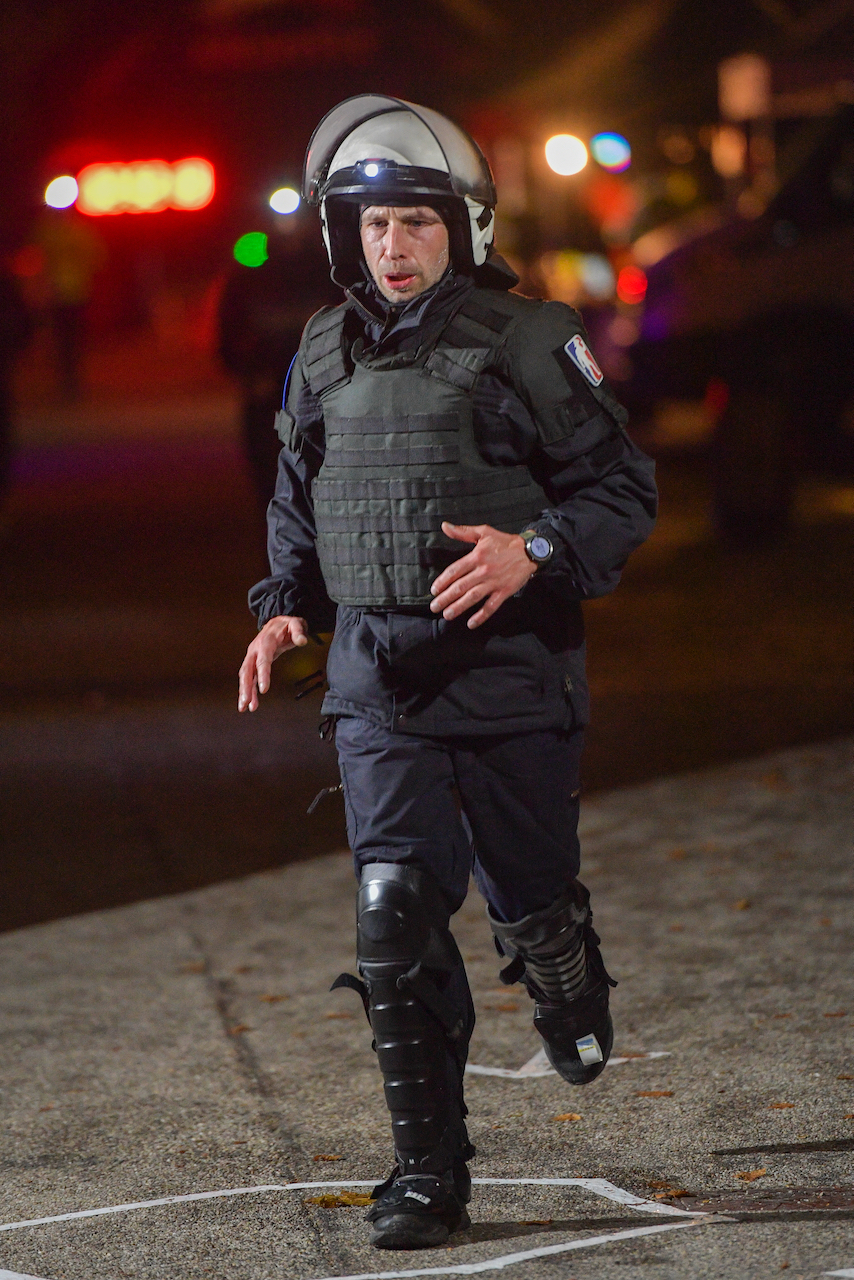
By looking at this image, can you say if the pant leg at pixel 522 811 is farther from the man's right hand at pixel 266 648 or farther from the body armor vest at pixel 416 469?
the man's right hand at pixel 266 648

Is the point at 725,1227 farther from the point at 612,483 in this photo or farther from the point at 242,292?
the point at 242,292

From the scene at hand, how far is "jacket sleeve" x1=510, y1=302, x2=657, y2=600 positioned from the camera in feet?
12.0

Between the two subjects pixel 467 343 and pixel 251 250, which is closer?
pixel 467 343

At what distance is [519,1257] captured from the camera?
3.53 meters

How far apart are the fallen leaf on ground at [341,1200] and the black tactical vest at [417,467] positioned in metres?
Result: 1.15

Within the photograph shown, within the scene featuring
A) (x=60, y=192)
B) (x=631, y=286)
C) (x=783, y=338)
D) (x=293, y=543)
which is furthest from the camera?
(x=60, y=192)

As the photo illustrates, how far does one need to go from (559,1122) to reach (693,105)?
22219 millimetres

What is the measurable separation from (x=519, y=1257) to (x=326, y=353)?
172 centimetres

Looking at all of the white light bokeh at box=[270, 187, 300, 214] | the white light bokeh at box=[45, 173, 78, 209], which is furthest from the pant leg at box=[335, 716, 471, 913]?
the white light bokeh at box=[45, 173, 78, 209]

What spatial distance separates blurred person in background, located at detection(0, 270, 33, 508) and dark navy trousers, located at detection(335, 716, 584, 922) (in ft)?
42.6

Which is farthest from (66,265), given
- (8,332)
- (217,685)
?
(217,685)

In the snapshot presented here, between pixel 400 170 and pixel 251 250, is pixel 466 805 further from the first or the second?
pixel 251 250

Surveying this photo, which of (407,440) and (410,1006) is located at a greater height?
(407,440)

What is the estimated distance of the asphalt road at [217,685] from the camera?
7.04 metres
